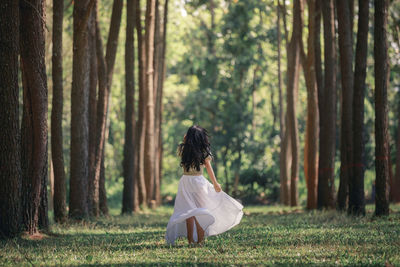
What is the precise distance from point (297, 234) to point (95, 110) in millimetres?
9440

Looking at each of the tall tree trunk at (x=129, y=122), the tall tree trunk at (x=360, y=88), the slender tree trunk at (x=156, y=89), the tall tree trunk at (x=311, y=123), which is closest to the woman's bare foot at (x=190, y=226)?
the tall tree trunk at (x=360, y=88)

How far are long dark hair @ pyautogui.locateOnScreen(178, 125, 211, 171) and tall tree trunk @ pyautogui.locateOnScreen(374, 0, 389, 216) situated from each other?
676 centimetres

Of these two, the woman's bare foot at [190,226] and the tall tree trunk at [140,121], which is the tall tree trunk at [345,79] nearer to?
the woman's bare foot at [190,226]

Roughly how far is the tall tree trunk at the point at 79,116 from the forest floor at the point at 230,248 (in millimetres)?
3082

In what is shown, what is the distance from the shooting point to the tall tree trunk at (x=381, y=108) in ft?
53.4

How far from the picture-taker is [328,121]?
69.9ft

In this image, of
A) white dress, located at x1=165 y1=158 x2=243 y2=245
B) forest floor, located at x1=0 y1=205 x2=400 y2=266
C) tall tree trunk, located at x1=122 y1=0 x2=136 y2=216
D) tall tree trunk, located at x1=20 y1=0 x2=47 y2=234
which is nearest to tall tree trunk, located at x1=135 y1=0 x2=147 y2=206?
tall tree trunk, located at x1=122 y1=0 x2=136 y2=216

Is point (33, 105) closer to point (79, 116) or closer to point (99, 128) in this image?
point (79, 116)

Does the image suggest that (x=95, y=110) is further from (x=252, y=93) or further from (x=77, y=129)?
Answer: (x=252, y=93)

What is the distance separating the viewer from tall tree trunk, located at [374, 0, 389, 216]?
53.4 ft

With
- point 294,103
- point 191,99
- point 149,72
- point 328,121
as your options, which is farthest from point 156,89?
point 191,99

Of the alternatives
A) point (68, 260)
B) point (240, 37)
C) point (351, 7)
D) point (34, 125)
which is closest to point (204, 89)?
point (240, 37)

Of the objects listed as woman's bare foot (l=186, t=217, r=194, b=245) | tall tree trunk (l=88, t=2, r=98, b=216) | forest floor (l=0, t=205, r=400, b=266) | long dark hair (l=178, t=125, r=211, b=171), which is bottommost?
forest floor (l=0, t=205, r=400, b=266)

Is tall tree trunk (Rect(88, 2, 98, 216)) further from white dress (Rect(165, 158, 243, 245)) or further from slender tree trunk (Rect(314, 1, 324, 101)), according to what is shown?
white dress (Rect(165, 158, 243, 245))
